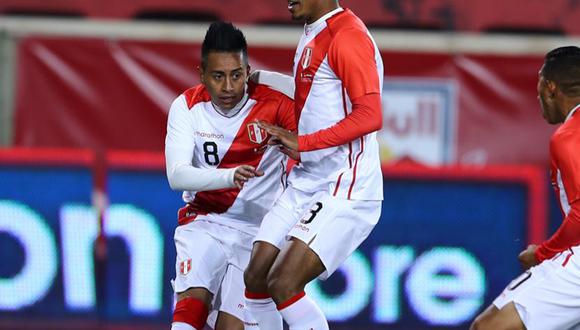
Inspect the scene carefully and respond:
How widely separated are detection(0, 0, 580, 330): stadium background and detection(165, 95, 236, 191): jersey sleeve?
2109 mm

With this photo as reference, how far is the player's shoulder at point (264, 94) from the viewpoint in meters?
5.73

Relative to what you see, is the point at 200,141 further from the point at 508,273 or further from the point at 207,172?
the point at 508,273

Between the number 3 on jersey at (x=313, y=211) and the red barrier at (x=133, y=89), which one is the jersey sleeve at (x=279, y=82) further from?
the red barrier at (x=133, y=89)

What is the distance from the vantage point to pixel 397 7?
33.4 ft

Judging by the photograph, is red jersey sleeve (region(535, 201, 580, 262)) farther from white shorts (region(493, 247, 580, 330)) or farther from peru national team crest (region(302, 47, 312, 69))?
peru national team crest (region(302, 47, 312, 69))

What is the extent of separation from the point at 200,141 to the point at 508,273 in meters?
2.91

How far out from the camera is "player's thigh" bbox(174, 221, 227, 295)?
18.5 ft

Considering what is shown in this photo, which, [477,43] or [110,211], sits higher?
[477,43]

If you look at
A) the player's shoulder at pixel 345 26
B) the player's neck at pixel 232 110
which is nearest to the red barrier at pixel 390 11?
the player's neck at pixel 232 110

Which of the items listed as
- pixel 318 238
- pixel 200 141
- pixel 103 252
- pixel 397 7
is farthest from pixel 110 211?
pixel 397 7

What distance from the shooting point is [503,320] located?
16.9 feet

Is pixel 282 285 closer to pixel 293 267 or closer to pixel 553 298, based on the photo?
pixel 293 267

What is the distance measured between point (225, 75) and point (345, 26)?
57cm

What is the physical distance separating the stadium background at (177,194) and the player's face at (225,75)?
2287 mm
